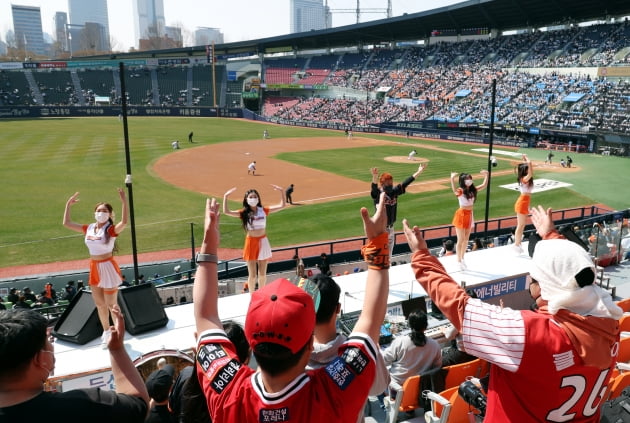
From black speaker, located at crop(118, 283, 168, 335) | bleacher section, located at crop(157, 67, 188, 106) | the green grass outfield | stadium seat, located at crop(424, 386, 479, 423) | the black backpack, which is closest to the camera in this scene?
the black backpack

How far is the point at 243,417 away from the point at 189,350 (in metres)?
5.32

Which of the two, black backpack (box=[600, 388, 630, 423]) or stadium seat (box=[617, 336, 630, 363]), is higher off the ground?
black backpack (box=[600, 388, 630, 423])

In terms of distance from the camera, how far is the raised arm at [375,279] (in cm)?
246

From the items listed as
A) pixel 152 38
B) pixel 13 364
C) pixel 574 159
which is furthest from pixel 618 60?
pixel 152 38

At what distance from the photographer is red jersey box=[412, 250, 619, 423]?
8.32ft

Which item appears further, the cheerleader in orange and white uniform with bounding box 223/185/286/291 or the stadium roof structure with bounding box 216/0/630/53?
the stadium roof structure with bounding box 216/0/630/53

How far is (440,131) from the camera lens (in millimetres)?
52875

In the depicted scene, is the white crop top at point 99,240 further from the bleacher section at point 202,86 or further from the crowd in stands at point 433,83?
the bleacher section at point 202,86

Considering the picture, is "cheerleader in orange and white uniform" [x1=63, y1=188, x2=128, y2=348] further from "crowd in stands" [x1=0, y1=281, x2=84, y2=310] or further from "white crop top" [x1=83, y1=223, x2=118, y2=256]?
"crowd in stands" [x1=0, y1=281, x2=84, y2=310]

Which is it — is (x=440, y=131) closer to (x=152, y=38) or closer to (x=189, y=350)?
(x=189, y=350)

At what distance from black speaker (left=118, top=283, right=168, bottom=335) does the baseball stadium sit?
23cm

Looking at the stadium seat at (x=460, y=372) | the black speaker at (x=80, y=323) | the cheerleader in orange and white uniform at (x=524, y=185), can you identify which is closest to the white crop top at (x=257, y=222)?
the black speaker at (x=80, y=323)

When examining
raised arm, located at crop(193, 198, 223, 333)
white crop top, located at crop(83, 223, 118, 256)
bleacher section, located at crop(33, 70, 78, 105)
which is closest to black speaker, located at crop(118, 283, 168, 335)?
white crop top, located at crop(83, 223, 118, 256)

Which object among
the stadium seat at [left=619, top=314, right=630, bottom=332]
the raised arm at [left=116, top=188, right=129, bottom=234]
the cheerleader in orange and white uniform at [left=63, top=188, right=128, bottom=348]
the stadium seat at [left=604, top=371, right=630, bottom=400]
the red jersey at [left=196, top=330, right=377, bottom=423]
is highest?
the red jersey at [left=196, top=330, right=377, bottom=423]
